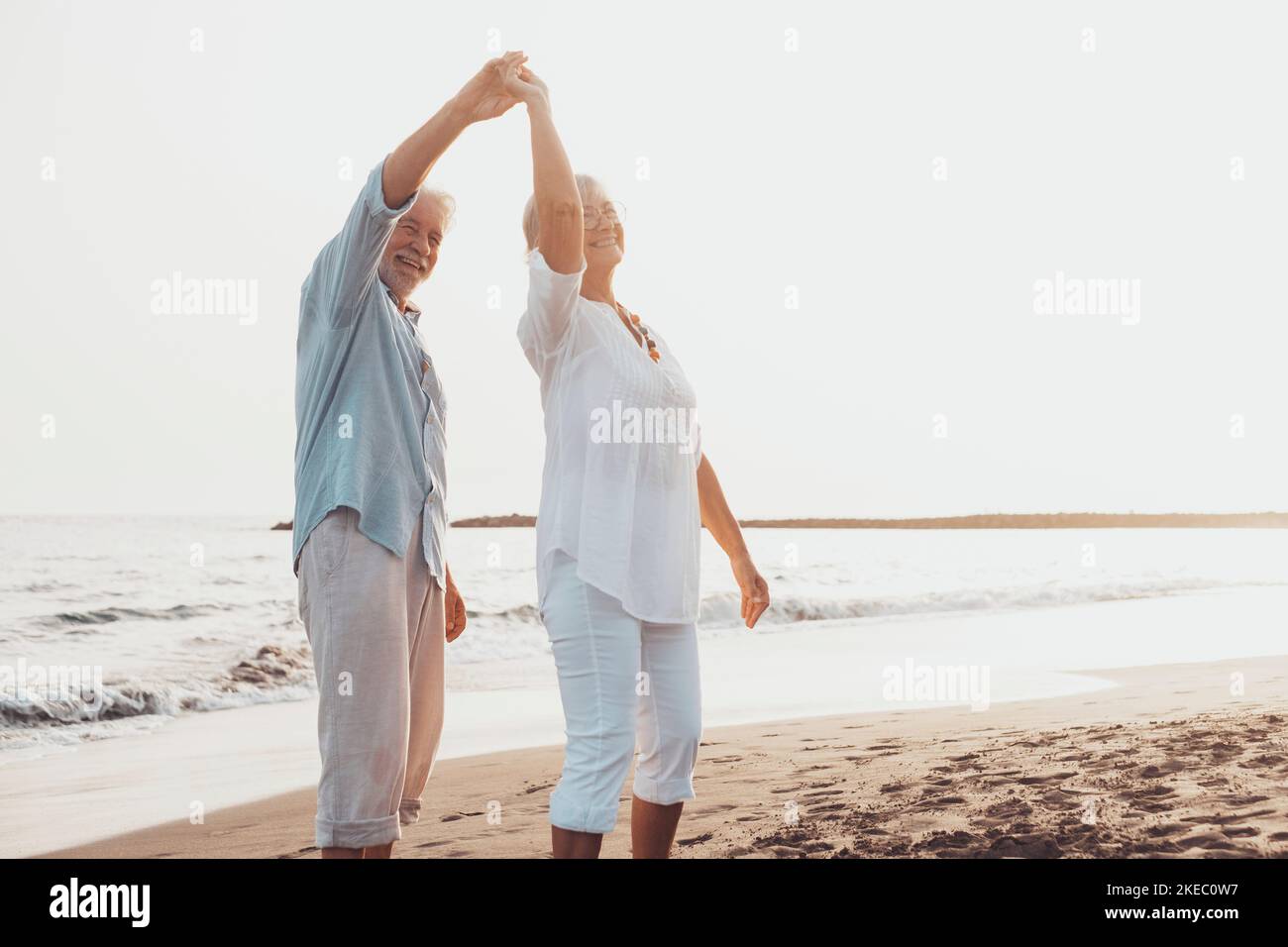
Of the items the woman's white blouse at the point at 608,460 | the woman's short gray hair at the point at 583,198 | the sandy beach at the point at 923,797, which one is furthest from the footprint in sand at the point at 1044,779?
the woman's short gray hair at the point at 583,198

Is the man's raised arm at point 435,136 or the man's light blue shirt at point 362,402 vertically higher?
the man's raised arm at point 435,136

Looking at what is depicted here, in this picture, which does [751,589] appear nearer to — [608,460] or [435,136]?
[608,460]

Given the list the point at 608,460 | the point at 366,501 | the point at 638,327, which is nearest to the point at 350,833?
the point at 366,501

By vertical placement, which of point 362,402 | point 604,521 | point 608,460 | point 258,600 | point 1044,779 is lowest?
point 258,600

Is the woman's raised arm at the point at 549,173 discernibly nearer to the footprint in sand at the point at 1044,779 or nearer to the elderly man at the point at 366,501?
the elderly man at the point at 366,501

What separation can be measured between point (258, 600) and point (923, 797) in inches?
441

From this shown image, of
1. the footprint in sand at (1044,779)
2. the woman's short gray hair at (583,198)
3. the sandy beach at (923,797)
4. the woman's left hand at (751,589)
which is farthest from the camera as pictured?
the footprint in sand at (1044,779)

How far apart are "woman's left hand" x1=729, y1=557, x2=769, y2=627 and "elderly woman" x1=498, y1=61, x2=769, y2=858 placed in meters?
0.25

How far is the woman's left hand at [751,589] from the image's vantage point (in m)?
2.51

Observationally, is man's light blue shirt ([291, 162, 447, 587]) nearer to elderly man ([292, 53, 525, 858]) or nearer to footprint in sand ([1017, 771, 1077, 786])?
elderly man ([292, 53, 525, 858])

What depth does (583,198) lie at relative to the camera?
2.24 metres

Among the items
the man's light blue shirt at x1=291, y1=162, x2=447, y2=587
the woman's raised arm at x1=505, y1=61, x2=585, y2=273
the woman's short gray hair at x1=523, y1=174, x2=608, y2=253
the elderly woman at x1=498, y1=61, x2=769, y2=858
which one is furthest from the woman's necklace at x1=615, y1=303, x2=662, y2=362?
the man's light blue shirt at x1=291, y1=162, x2=447, y2=587

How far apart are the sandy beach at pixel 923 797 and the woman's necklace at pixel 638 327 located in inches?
58.6

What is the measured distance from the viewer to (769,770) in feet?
14.2
